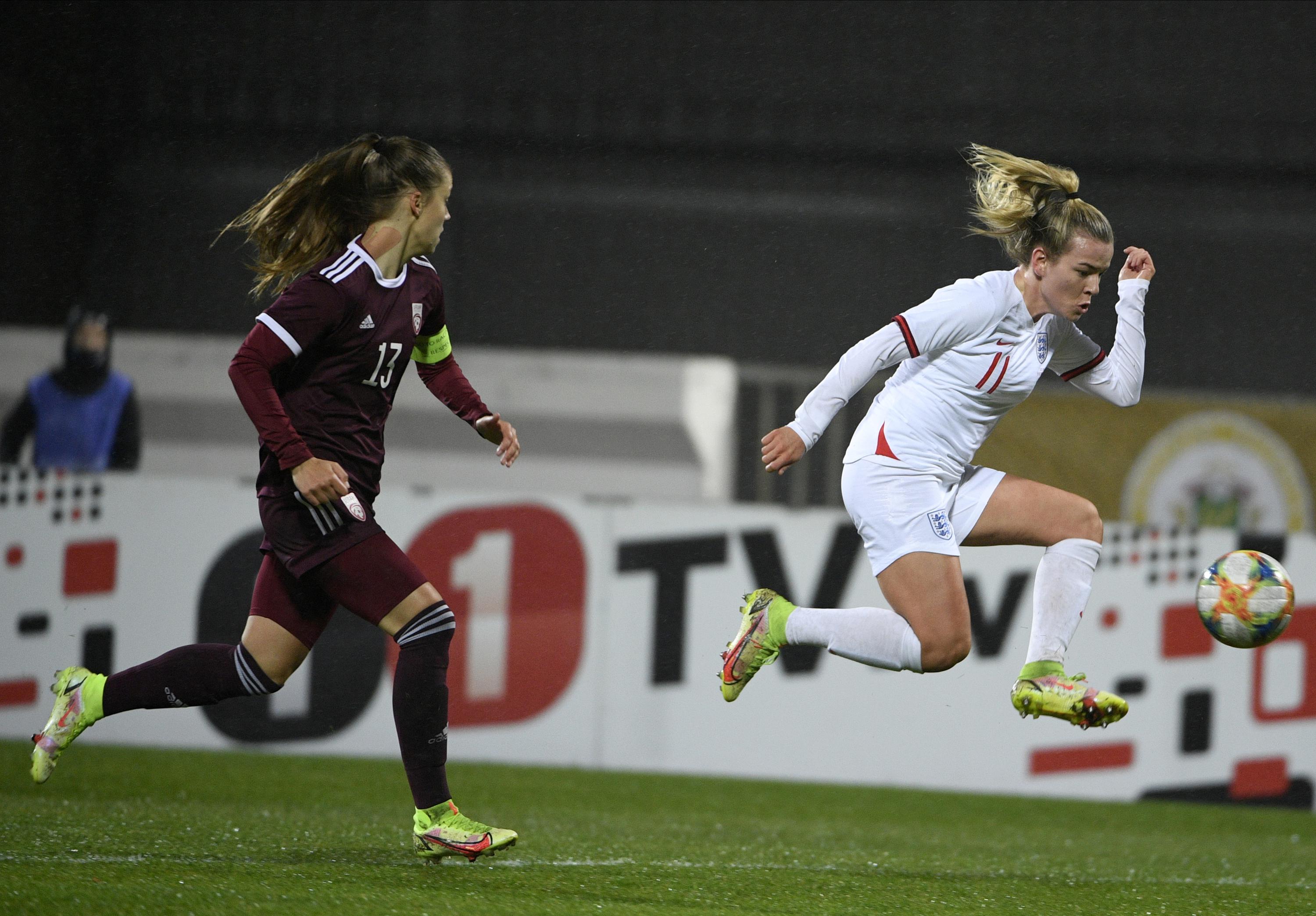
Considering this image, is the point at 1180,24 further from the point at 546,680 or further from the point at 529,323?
the point at 546,680

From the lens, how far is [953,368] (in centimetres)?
405

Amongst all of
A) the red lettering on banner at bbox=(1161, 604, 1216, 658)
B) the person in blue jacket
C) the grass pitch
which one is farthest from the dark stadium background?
the grass pitch

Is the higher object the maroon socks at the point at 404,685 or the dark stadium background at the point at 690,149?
the dark stadium background at the point at 690,149

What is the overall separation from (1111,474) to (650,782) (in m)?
3.94

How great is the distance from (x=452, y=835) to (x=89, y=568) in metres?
4.27

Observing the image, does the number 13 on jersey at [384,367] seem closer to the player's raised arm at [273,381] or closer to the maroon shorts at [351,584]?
the player's raised arm at [273,381]

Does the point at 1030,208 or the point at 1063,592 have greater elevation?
the point at 1030,208

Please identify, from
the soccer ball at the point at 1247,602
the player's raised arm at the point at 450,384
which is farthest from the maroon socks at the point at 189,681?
the soccer ball at the point at 1247,602

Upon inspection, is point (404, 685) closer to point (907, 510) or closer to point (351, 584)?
point (351, 584)

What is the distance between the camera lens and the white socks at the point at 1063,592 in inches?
160

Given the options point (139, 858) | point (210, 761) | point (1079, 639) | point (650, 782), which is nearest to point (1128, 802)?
point (1079, 639)

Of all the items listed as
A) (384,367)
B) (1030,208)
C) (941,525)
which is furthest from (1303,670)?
(384,367)

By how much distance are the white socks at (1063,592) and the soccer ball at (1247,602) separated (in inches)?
15.4

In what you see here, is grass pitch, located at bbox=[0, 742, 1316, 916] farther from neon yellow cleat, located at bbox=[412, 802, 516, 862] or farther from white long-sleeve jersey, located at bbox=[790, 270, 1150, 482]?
white long-sleeve jersey, located at bbox=[790, 270, 1150, 482]
